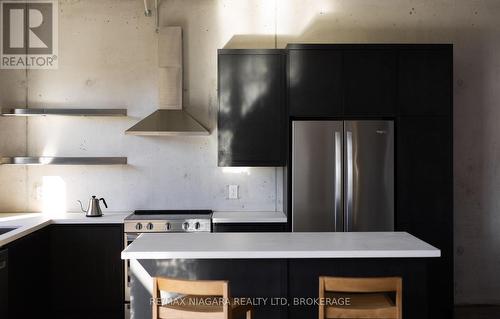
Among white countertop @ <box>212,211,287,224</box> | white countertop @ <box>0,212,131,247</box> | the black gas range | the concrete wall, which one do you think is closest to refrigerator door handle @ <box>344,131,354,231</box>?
white countertop @ <box>212,211,287,224</box>

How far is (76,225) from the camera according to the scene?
167 inches

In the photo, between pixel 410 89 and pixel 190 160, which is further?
pixel 190 160

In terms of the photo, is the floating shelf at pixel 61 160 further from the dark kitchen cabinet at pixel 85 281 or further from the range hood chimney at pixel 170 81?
the dark kitchen cabinet at pixel 85 281

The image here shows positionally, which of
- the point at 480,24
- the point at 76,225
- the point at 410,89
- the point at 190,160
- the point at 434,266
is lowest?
the point at 434,266

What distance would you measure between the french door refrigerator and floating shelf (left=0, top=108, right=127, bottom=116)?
1726 mm

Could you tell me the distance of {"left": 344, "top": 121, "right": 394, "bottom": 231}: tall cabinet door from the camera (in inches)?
165

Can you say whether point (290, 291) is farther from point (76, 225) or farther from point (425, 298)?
point (76, 225)

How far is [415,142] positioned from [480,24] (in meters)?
1.60

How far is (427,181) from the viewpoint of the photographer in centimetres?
429

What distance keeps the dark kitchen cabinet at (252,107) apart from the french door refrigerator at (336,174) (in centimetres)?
29

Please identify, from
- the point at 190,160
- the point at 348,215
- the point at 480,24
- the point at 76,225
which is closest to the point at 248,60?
the point at 190,160

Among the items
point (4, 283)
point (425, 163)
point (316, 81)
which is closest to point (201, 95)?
point (316, 81)

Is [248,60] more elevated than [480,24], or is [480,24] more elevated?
[480,24]

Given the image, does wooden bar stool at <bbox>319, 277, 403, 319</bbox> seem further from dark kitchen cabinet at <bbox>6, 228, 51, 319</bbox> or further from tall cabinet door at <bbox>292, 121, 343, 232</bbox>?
dark kitchen cabinet at <bbox>6, 228, 51, 319</bbox>
